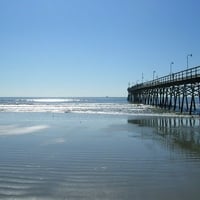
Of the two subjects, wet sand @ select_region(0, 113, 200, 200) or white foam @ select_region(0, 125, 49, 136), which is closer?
wet sand @ select_region(0, 113, 200, 200)

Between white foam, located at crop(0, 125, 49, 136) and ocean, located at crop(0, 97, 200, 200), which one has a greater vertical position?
Result: white foam, located at crop(0, 125, 49, 136)

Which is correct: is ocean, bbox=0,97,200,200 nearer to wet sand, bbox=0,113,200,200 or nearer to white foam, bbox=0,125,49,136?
wet sand, bbox=0,113,200,200

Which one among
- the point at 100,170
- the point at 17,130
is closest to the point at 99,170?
the point at 100,170

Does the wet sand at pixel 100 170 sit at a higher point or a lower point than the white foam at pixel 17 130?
lower

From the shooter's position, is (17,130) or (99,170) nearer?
(99,170)

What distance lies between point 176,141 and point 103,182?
833 cm

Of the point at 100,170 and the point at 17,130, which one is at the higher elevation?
the point at 17,130

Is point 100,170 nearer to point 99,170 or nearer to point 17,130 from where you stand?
point 99,170

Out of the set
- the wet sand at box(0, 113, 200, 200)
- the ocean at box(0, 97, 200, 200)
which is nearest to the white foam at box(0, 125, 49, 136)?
the wet sand at box(0, 113, 200, 200)

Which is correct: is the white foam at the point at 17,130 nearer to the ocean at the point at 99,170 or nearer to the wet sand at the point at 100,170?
the wet sand at the point at 100,170

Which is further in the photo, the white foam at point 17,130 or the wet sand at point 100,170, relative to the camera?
the white foam at point 17,130

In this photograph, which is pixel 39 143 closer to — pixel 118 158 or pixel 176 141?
pixel 118 158

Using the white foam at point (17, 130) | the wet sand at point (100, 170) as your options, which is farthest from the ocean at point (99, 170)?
the white foam at point (17, 130)

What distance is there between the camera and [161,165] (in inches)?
415
